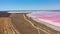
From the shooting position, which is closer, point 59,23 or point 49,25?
point 59,23

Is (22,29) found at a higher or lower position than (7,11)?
lower

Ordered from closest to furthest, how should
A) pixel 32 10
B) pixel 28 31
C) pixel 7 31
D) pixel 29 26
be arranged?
pixel 7 31, pixel 28 31, pixel 29 26, pixel 32 10

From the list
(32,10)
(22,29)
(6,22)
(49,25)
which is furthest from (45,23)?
(6,22)

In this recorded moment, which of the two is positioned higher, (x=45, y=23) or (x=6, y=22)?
(x=6, y=22)

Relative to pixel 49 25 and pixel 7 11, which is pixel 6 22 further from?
pixel 49 25

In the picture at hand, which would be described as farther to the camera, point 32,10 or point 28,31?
point 32,10

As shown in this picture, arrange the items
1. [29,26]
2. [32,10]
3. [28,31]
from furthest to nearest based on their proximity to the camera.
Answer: [32,10]
[29,26]
[28,31]

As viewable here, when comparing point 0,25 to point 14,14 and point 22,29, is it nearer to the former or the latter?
point 22,29

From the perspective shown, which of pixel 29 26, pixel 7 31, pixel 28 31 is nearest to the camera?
pixel 7 31

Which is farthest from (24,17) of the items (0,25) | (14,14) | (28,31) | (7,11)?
(0,25)
